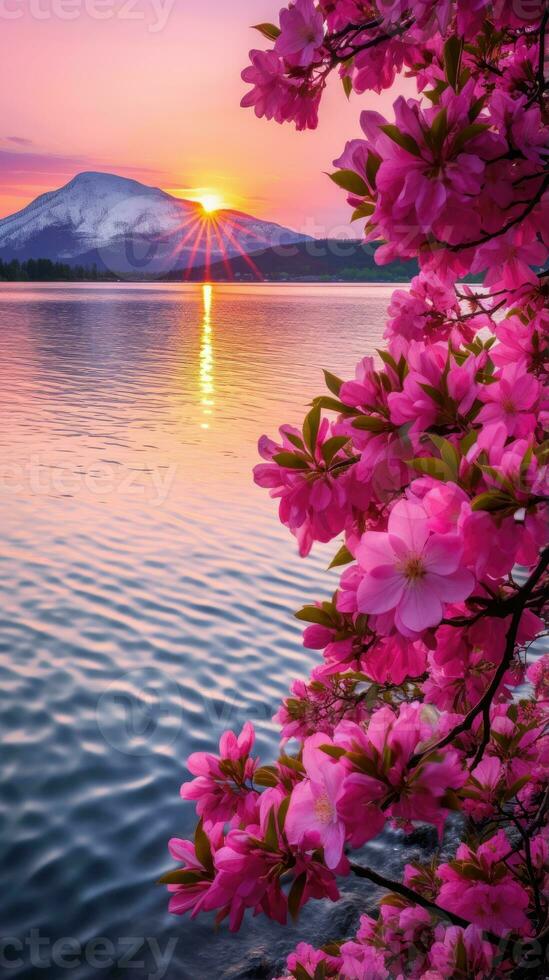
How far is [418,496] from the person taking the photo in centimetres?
183

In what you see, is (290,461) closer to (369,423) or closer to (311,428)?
(311,428)

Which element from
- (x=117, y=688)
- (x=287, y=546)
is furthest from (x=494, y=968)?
(x=287, y=546)

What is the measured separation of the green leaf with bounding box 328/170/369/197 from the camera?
77.9 inches

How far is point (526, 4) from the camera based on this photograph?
7.11ft

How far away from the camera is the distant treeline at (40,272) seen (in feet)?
474

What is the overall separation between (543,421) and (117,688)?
19.1 feet

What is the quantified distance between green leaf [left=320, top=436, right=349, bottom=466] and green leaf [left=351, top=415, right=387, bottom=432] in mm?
67

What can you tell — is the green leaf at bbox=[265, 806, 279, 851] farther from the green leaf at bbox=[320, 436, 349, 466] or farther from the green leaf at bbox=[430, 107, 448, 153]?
the green leaf at bbox=[430, 107, 448, 153]

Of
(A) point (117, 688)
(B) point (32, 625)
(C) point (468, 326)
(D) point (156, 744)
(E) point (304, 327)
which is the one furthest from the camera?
(E) point (304, 327)

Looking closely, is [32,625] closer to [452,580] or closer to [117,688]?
[117,688]

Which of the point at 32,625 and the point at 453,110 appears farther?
the point at 32,625
